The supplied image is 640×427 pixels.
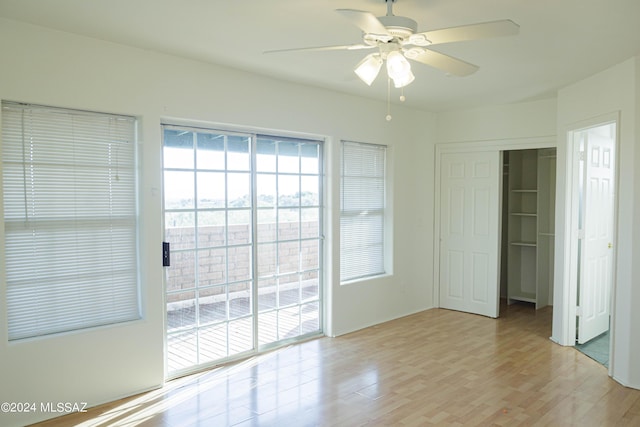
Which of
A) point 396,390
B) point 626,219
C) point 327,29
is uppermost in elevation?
point 327,29

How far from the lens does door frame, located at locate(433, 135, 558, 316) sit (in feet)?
17.3

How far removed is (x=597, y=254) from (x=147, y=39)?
4629 millimetres

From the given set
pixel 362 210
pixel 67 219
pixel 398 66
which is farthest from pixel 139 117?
pixel 362 210

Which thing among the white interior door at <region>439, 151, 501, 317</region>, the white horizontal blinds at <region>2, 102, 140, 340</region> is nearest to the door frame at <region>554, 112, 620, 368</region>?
the white interior door at <region>439, 151, 501, 317</region>

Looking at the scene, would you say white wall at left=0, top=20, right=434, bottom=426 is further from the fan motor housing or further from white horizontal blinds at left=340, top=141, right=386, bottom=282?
the fan motor housing

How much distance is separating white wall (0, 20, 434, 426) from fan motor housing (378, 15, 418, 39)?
6.76 ft

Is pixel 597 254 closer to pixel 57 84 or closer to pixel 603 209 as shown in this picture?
pixel 603 209

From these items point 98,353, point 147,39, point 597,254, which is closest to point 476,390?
point 597,254

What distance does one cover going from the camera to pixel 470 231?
5.88 meters

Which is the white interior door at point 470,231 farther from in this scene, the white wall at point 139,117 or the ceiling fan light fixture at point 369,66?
the ceiling fan light fixture at point 369,66

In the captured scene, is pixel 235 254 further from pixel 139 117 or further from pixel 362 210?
pixel 362 210

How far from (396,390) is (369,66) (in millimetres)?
2426

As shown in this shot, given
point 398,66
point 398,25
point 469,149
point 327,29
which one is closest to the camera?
point 398,25

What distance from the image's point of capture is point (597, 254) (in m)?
4.79
